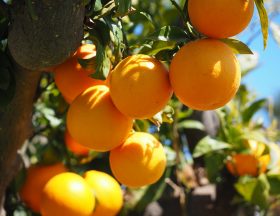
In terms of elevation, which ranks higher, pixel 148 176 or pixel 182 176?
pixel 148 176

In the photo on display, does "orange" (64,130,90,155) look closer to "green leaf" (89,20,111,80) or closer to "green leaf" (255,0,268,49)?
"green leaf" (89,20,111,80)

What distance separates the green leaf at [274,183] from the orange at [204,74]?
715 mm

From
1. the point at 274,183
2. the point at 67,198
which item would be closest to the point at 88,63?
the point at 67,198

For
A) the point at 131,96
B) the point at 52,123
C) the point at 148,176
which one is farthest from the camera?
the point at 52,123

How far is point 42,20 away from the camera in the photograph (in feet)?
2.00

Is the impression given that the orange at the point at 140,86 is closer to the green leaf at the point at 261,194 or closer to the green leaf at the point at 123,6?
the green leaf at the point at 123,6

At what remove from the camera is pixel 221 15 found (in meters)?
0.58

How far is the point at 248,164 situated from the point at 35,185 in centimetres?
53

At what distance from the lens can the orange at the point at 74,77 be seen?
74 cm

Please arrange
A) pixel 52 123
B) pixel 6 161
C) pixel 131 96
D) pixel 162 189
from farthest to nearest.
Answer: pixel 162 189 → pixel 52 123 → pixel 6 161 → pixel 131 96

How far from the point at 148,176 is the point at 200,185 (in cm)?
73

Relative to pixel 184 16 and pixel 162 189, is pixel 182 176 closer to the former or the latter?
pixel 162 189

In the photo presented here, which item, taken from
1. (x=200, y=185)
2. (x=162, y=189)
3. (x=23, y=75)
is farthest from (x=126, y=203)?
(x=23, y=75)

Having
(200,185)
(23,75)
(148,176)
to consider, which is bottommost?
(200,185)
